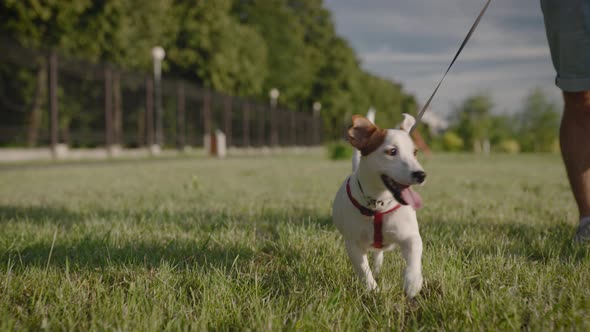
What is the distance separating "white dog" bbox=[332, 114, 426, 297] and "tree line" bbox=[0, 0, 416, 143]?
697 inches

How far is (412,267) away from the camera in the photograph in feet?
7.02

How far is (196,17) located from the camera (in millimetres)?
37688

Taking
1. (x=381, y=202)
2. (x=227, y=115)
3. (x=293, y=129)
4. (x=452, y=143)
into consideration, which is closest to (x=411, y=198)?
(x=381, y=202)

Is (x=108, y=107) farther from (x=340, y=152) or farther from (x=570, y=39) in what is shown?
(x=570, y=39)

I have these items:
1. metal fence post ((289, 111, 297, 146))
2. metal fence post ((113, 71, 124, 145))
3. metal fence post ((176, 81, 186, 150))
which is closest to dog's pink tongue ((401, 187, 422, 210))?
metal fence post ((113, 71, 124, 145))

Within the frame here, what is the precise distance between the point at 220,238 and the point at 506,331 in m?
1.99

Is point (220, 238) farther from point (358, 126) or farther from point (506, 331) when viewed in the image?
point (506, 331)

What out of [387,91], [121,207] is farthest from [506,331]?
[387,91]

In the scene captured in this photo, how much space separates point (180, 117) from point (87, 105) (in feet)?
25.7

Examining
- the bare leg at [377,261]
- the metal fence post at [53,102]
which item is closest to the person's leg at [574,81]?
the bare leg at [377,261]

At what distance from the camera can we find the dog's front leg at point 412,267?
2.08m

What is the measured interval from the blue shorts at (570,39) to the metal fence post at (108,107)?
20.0m

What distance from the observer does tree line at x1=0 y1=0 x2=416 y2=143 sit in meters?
21.0

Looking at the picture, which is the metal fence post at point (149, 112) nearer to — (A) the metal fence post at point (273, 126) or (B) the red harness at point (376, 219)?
(A) the metal fence post at point (273, 126)
